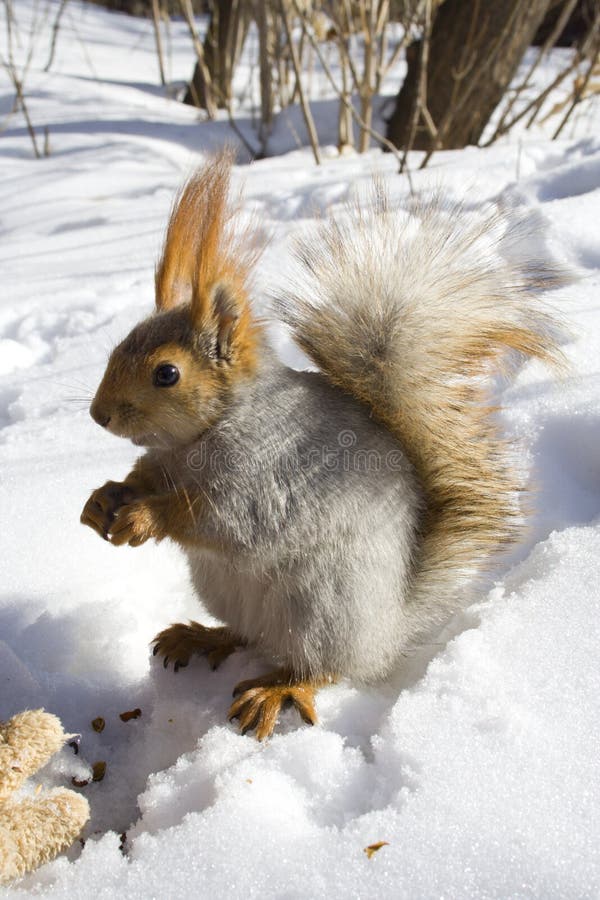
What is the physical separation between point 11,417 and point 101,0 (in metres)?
9.54

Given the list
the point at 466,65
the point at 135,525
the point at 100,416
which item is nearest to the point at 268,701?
the point at 135,525

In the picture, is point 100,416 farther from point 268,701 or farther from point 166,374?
point 268,701

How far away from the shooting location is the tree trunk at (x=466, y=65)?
3141 mm

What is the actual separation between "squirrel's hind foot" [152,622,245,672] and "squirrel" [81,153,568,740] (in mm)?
84

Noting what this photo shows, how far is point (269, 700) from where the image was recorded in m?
1.11

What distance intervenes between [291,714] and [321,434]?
378mm

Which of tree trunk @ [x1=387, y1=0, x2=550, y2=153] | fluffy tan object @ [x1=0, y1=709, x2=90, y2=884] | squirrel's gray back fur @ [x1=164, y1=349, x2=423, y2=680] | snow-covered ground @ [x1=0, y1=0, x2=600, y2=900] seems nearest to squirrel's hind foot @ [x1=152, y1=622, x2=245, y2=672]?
snow-covered ground @ [x1=0, y1=0, x2=600, y2=900]

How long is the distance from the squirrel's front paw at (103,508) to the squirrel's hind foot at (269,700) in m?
0.29

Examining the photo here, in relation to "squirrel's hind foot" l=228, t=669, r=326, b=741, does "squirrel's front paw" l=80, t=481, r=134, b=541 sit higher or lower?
higher

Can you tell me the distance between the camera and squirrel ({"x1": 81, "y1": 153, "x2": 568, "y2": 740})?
3.57 feet

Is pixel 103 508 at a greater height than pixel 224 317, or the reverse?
pixel 224 317

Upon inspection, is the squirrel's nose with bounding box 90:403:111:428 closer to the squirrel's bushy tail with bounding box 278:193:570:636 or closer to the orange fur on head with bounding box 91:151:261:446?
the orange fur on head with bounding box 91:151:261:446

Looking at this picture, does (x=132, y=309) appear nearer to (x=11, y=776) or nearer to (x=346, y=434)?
(x=346, y=434)

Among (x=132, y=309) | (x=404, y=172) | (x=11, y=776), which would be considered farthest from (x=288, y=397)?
(x=404, y=172)
